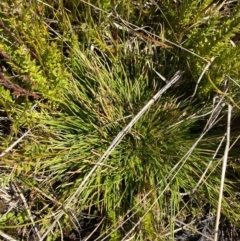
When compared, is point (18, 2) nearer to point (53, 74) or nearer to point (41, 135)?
point (53, 74)

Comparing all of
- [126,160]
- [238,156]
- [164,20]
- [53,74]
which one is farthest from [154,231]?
[164,20]

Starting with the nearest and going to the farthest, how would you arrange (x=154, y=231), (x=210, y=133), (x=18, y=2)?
(x=18, y=2)
(x=154, y=231)
(x=210, y=133)

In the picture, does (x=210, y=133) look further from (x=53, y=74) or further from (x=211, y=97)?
(x=53, y=74)

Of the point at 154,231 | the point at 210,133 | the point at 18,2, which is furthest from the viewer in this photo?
the point at 210,133

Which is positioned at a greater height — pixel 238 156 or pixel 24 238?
pixel 238 156

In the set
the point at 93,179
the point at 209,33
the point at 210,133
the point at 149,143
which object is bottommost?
the point at 93,179

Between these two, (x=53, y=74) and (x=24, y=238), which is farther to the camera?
(x=24, y=238)
